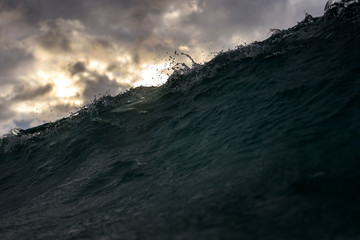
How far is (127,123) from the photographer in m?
12.2

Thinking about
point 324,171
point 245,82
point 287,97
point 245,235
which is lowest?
point 245,235

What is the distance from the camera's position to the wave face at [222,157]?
11.6 feet

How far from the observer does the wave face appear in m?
3.53

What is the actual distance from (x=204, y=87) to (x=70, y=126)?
7504 mm

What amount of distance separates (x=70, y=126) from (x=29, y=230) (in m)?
9.74

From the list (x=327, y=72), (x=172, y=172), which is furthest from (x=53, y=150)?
(x=327, y=72)

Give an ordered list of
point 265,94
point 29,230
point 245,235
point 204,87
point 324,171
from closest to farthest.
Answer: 1. point 245,235
2. point 324,171
3. point 29,230
4. point 265,94
5. point 204,87

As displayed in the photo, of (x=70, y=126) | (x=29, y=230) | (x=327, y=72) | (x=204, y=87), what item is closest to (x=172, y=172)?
(x=29, y=230)

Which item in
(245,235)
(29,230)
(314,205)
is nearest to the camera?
(245,235)

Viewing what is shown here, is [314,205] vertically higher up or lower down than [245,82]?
lower down

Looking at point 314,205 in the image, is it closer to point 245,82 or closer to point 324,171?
point 324,171

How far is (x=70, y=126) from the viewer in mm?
14695

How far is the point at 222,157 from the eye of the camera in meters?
6.10

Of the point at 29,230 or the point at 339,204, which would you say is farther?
the point at 29,230
